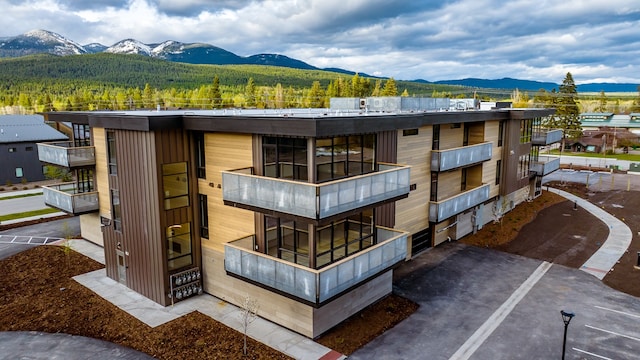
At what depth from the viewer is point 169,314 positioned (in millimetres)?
16531

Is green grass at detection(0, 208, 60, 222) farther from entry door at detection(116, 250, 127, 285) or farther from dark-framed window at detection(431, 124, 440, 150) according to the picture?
dark-framed window at detection(431, 124, 440, 150)

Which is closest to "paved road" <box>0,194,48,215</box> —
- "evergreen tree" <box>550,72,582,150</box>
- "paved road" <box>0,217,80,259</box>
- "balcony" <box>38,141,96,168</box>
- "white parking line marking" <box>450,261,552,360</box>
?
"paved road" <box>0,217,80,259</box>

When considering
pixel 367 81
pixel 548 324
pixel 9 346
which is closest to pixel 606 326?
pixel 548 324

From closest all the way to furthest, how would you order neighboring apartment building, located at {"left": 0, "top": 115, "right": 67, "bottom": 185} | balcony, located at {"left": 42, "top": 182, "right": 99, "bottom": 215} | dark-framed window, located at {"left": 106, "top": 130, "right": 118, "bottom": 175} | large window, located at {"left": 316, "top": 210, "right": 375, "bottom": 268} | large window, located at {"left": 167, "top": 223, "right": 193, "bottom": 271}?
large window, located at {"left": 316, "top": 210, "right": 375, "bottom": 268}, large window, located at {"left": 167, "top": 223, "right": 193, "bottom": 271}, dark-framed window, located at {"left": 106, "top": 130, "right": 118, "bottom": 175}, balcony, located at {"left": 42, "top": 182, "right": 99, "bottom": 215}, neighboring apartment building, located at {"left": 0, "top": 115, "right": 67, "bottom": 185}

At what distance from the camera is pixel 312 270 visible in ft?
42.0

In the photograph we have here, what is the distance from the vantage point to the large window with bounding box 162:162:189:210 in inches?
→ 666

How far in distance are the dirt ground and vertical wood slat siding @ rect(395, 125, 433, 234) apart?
4.78m

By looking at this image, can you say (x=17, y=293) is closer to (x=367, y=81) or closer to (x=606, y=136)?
(x=606, y=136)

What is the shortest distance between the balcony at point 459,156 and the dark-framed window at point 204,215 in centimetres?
1232

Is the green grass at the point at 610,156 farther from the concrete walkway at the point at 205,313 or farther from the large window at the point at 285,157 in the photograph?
the concrete walkway at the point at 205,313

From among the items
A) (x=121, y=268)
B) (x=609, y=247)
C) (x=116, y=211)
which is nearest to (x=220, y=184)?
(x=116, y=211)

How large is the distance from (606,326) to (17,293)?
24.7 meters

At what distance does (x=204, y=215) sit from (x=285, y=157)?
5537 millimetres

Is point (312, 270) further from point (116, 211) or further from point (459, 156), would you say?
point (459, 156)
